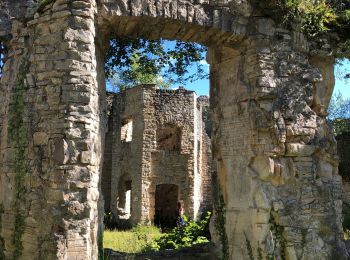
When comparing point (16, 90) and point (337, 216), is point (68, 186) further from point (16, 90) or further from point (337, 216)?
point (337, 216)

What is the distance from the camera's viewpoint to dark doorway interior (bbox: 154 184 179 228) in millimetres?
20547

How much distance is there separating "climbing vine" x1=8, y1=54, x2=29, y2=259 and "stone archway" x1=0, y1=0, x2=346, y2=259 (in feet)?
0.06

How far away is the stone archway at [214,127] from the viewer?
5117 mm

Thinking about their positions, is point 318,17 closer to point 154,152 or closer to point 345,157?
point 345,157

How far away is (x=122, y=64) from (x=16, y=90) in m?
4.16

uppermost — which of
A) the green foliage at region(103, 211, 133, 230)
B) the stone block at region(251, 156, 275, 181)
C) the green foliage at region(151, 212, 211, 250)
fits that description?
the stone block at region(251, 156, 275, 181)

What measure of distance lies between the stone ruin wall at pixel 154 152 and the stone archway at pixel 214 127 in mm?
11426

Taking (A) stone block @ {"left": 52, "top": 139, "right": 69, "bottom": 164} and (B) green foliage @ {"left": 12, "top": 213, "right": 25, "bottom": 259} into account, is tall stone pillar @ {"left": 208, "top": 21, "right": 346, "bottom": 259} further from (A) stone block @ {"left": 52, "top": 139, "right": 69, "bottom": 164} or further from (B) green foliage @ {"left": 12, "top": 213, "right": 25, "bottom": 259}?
(B) green foliage @ {"left": 12, "top": 213, "right": 25, "bottom": 259}

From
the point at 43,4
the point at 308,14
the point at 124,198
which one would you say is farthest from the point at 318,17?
the point at 124,198

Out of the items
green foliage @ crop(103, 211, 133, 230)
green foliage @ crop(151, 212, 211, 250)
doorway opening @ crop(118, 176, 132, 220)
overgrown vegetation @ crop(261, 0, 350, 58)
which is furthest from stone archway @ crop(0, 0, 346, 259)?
doorway opening @ crop(118, 176, 132, 220)

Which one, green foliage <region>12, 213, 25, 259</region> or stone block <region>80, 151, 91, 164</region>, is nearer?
stone block <region>80, 151, 91, 164</region>

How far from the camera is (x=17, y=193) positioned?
5316mm

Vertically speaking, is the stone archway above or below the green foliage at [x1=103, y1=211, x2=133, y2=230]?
above

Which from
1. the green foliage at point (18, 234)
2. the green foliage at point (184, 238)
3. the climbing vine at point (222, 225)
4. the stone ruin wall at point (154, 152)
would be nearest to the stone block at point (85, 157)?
the green foliage at point (18, 234)
